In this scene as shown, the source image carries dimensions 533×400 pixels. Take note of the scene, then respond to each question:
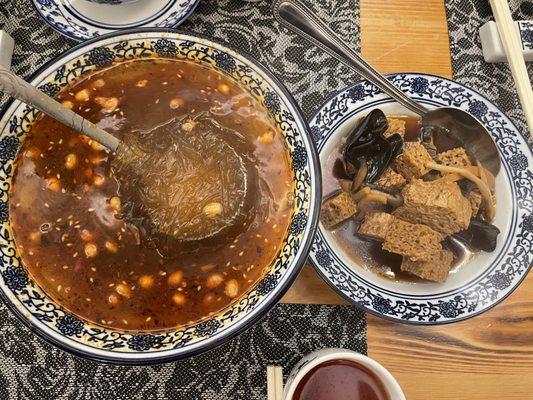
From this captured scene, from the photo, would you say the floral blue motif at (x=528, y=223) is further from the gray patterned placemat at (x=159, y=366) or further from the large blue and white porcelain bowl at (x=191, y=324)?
the large blue and white porcelain bowl at (x=191, y=324)

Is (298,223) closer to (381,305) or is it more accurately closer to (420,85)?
(381,305)

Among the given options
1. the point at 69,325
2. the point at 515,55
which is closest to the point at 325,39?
the point at 515,55

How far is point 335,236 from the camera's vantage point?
5.48 ft

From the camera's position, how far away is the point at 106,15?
171cm

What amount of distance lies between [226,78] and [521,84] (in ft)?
3.17

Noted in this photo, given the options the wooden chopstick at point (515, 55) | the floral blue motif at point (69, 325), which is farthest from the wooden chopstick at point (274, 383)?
the wooden chopstick at point (515, 55)

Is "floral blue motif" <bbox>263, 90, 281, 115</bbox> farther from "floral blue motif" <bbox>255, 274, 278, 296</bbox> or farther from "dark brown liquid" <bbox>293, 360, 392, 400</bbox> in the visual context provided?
"dark brown liquid" <bbox>293, 360, 392, 400</bbox>

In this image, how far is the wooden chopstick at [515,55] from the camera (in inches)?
66.2

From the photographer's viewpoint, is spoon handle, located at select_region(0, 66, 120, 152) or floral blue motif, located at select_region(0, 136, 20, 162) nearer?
spoon handle, located at select_region(0, 66, 120, 152)

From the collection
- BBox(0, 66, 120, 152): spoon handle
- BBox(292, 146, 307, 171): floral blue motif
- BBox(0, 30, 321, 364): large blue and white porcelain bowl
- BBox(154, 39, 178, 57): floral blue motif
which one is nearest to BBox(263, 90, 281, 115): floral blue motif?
BBox(0, 30, 321, 364): large blue and white porcelain bowl

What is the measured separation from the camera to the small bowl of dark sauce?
1469mm

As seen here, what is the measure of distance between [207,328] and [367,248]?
0.66 metres

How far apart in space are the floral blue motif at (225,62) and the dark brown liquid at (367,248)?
1.74 feet

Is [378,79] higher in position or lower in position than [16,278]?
higher
